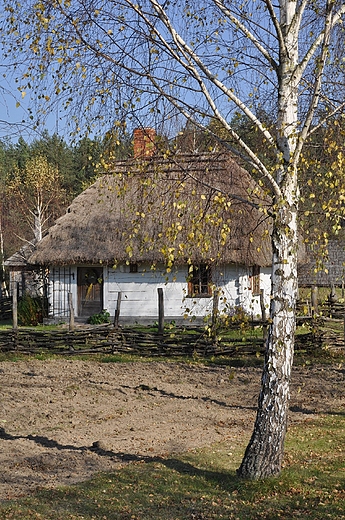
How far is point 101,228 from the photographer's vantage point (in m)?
22.9

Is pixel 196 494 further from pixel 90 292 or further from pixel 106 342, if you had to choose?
pixel 90 292

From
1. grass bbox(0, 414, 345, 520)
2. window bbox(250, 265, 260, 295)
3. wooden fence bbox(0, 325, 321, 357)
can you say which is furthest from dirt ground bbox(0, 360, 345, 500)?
window bbox(250, 265, 260, 295)

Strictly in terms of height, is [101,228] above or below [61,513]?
above

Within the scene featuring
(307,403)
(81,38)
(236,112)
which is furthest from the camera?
(307,403)

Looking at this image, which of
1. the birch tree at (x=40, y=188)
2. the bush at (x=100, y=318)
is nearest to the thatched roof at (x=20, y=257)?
the birch tree at (x=40, y=188)

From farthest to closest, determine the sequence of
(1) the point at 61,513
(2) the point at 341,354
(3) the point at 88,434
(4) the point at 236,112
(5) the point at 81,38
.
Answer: (2) the point at 341,354, (3) the point at 88,434, (4) the point at 236,112, (5) the point at 81,38, (1) the point at 61,513

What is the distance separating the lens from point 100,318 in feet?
74.9

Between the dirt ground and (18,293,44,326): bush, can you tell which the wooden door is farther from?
the dirt ground

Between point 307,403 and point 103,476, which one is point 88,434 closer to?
point 103,476

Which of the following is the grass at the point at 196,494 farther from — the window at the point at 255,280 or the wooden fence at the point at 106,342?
the window at the point at 255,280

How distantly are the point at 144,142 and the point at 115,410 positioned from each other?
5.53m

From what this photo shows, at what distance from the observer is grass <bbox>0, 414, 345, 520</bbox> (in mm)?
6082

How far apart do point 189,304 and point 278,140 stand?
1566 centimetres

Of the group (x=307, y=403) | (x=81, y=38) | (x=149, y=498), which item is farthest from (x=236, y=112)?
(x=307, y=403)
